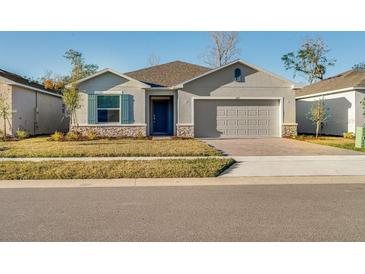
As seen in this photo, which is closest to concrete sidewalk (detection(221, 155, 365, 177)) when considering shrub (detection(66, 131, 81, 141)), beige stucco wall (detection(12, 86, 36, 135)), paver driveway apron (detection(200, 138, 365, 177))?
paver driveway apron (detection(200, 138, 365, 177))

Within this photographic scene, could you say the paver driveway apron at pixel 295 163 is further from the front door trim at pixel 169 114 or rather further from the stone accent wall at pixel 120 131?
the front door trim at pixel 169 114

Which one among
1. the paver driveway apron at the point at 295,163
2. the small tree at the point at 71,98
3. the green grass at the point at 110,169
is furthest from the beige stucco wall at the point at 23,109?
the paver driveway apron at the point at 295,163

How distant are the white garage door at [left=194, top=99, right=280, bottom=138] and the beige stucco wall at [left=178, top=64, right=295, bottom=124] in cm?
48

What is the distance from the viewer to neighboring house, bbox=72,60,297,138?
1981 cm

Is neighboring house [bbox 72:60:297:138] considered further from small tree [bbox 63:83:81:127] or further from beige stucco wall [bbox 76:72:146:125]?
small tree [bbox 63:83:81:127]

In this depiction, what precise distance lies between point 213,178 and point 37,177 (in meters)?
4.85

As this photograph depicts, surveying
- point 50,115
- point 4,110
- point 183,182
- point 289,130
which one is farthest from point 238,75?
point 50,115

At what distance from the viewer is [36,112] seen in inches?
901

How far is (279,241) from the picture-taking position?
13.6 ft

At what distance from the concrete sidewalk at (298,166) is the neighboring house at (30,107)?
15.0 metres

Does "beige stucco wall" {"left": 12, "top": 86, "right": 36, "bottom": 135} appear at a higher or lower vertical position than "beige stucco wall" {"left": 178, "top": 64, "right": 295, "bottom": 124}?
lower

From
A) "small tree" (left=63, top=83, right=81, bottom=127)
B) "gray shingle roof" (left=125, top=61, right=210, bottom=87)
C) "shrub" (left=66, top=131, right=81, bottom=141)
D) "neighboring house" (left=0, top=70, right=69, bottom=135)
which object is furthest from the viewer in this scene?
"gray shingle roof" (left=125, top=61, right=210, bottom=87)

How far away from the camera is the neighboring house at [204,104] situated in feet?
65.0
